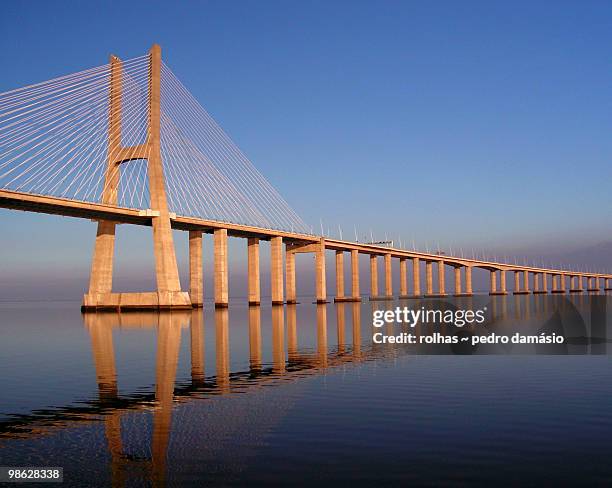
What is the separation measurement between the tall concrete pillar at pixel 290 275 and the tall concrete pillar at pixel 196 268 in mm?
18325

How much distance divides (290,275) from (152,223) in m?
34.8

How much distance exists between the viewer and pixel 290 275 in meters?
94.6

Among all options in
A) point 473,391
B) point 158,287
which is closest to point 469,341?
point 473,391

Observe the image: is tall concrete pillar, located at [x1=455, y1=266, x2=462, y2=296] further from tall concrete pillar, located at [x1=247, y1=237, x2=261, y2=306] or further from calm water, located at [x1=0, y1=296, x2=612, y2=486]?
calm water, located at [x1=0, y1=296, x2=612, y2=486]

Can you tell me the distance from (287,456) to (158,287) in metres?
55.6

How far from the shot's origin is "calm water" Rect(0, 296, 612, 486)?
29.8 feet

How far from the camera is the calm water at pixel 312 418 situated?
9.09m

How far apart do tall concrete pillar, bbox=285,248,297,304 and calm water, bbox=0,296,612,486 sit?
225 feet

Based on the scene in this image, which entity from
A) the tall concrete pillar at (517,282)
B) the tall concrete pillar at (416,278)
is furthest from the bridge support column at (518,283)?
the tall concrete pillar at (416,278)

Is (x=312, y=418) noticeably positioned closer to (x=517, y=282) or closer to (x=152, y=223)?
(x=152, y=223)

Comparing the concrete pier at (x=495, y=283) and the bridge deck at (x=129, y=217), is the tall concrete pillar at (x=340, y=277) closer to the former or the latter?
the bridge deck at (x=129, y=217)

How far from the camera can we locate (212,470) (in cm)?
906

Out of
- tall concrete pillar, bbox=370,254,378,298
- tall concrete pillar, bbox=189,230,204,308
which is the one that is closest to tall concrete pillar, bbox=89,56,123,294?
tall concrete pillar, bbox=189,230,204,308

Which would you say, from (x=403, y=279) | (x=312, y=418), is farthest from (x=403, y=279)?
(x=312, y=418)
